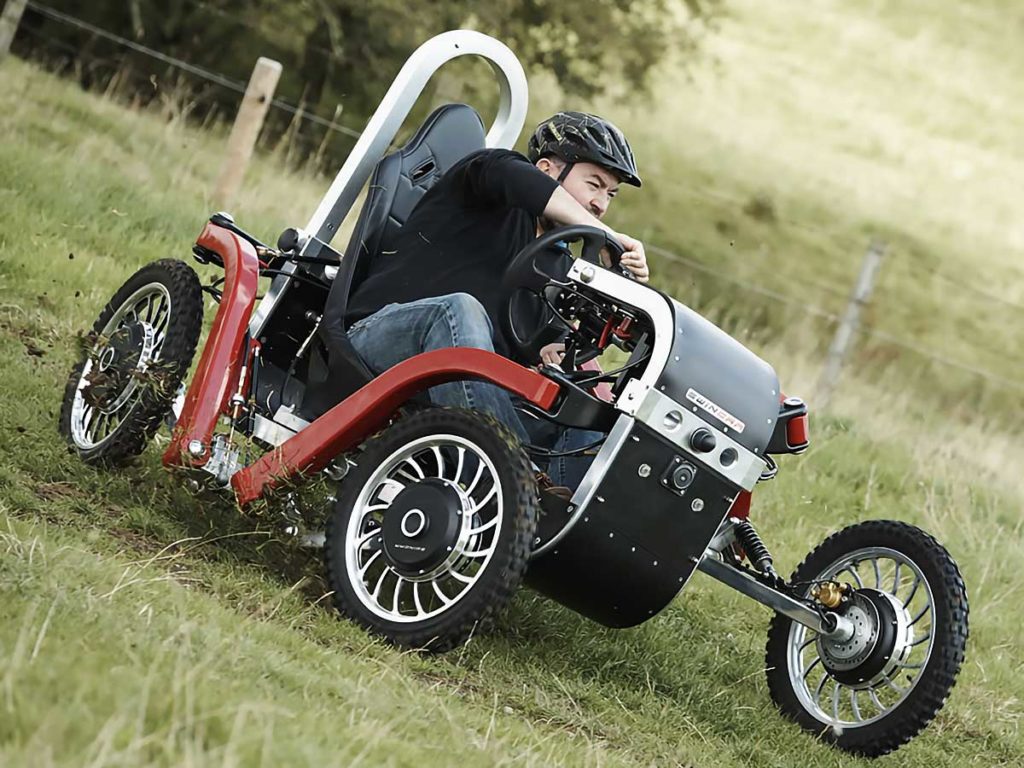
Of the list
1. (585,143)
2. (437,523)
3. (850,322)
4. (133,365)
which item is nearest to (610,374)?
(437,523)

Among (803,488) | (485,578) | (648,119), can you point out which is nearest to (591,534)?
(485,578)

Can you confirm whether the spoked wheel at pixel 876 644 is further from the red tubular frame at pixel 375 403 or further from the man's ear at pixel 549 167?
the man's ear at pixel 549 167

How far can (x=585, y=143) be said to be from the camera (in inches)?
218

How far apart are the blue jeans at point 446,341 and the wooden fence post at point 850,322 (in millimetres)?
7344

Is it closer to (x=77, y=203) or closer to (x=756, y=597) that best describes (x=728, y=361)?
(x=756, y=597)

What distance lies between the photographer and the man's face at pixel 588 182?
5.59 metres

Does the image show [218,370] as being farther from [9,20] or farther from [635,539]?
[9,20]

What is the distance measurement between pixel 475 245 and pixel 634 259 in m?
0.70

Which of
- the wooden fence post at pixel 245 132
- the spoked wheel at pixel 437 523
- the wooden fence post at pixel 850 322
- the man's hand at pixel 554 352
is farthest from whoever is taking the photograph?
the wooden fence post at pixel 850 322

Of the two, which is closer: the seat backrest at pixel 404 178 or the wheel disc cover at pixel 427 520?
the wheel disc cover at pixel 427 520

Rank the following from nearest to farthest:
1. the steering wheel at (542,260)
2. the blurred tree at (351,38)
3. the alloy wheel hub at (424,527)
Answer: the alloy wheel hub at (424,527) < the steering wheel at (542,260) < the blurred tree at (351,38)

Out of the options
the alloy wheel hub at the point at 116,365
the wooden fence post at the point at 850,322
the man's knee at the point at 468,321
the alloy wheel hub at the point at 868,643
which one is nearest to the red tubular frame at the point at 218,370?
the alloy wheel hub at the point at 116,365

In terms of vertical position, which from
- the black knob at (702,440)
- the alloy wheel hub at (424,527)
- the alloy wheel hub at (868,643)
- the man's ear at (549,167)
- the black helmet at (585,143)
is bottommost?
the alloy wheel hub at (424,527)

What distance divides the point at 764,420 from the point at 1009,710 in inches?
89.2
